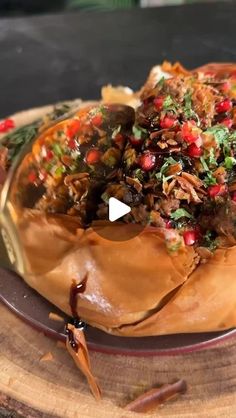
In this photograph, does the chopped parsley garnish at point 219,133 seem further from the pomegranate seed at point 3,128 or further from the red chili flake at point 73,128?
the pomegranate seed at point 3,128

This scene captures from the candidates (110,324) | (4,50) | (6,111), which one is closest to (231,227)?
(110,324)

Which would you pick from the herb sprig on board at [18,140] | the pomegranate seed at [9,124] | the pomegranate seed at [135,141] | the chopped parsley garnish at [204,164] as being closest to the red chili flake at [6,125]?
the pomegranate seed at [9,124]

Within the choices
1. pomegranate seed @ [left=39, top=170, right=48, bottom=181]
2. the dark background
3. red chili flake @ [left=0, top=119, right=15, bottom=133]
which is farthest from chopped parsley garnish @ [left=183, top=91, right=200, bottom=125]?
the dark background

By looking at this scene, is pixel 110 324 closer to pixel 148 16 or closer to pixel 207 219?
pixel 207 219

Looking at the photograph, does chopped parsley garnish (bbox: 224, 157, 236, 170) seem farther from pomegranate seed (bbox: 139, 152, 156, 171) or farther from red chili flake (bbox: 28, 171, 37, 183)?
red chili flake (bbox: 28, 171, 37, 183)

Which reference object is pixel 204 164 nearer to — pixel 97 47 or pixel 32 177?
pixel 32 177
